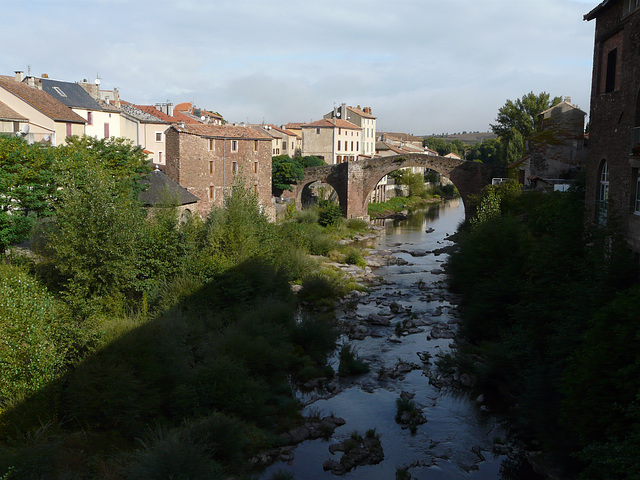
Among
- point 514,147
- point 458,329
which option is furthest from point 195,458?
point 514,147

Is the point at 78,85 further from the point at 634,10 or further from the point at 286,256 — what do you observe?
the point at 634,10

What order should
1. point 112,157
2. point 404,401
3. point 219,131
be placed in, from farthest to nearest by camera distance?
point 219,131
point 112,157
point 404,401

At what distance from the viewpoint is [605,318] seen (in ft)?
25.7

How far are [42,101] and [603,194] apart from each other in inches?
861

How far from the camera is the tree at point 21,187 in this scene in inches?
603

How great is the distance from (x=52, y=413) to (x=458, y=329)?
11.9 meters

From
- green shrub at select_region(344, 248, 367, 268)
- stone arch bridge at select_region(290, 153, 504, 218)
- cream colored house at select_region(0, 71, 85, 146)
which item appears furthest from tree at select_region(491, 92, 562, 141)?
cream colored house at select_region(0, 71, 85, 146)

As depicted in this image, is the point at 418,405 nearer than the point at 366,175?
Yes

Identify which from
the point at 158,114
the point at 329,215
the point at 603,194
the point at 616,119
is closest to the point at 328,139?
the point at 329,215

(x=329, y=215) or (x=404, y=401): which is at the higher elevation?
(x=329, y=215)

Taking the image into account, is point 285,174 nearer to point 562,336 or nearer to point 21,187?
point 21,187

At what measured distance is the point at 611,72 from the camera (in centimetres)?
1305

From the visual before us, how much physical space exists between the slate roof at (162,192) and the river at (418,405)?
7135mm

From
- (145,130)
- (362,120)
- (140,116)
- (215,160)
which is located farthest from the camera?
(362,120)
